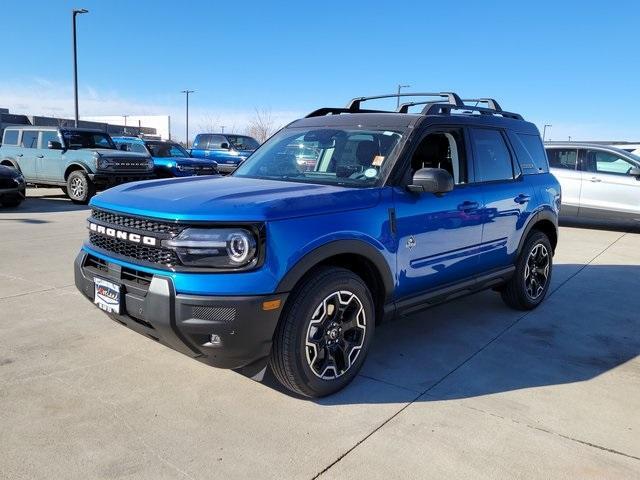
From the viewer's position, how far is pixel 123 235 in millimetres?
3178

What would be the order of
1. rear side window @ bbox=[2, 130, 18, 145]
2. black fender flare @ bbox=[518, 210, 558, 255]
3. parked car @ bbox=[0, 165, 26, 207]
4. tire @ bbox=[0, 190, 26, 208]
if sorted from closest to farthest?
black fender flare @ bbox=[518, 210, 558, 255]
parked car @ bbox=[0, 165, 26, 207]
tire @ bbox=[0, 190, 26, 208]
rear side window @ bbox=[2, 130, 18, 145]

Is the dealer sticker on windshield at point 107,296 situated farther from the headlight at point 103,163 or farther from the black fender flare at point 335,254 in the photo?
the headlight at point 103,163

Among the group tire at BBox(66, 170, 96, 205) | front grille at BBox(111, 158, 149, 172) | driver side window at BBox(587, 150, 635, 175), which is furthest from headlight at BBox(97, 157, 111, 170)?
driver side window at BBox(587, 150, 635, 175)

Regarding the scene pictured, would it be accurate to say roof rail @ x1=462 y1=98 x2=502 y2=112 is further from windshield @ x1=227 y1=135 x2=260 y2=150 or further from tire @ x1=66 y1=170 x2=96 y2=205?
windshield @ x1=227 y1=135 x2=260 y2=150

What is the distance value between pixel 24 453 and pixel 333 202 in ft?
6.85

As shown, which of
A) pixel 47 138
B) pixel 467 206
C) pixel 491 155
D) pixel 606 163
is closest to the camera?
pixel 467 206

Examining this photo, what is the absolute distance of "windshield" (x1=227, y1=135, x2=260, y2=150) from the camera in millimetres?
19469

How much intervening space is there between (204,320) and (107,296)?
82 centimetres

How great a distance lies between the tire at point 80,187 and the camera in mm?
13172

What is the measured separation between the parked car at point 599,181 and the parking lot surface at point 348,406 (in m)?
7.11

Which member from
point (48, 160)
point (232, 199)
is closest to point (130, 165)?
point (48, 160)

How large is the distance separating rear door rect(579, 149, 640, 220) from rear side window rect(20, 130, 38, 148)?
1342cm

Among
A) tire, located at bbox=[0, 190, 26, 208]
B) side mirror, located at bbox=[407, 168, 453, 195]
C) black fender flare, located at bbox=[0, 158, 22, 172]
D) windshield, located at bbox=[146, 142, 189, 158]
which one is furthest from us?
windshield, located at bbox=[146, 142, 189, 158]

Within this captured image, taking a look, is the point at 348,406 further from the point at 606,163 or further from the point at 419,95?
the point at 606,163
